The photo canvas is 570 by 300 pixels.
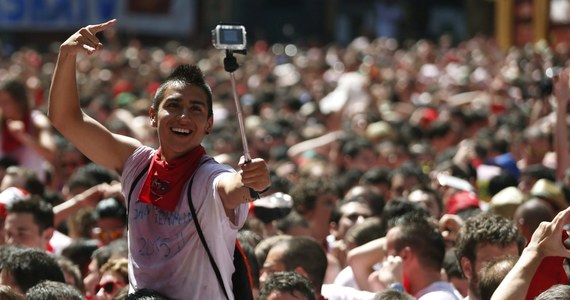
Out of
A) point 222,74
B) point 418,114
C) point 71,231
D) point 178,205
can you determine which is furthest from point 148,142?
point 222,74

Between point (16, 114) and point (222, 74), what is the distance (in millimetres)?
12163

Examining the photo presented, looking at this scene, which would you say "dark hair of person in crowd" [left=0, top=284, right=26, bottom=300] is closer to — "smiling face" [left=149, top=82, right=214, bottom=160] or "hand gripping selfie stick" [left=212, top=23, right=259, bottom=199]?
"smiling face" [left=149, top=82, right=214, bottom=160]

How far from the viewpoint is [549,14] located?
86.5 feet

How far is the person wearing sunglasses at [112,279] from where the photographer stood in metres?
5.97

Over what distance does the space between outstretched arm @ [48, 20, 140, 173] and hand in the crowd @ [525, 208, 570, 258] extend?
58.3 inches

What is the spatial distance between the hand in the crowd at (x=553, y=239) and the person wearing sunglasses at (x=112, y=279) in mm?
1990

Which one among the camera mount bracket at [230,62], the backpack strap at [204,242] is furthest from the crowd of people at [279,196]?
the camera mount bracket at [230,62]

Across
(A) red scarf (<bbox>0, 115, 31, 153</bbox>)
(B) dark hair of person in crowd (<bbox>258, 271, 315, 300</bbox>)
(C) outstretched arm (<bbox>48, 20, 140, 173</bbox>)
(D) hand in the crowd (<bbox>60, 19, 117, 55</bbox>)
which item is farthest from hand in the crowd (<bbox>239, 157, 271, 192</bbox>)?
(A) red scarf (<bbox>0, 115, 31, 153</bbox>)

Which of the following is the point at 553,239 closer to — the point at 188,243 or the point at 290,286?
the point at 290,286

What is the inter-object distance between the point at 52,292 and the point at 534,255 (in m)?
1.80

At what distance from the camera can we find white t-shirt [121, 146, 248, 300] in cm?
450

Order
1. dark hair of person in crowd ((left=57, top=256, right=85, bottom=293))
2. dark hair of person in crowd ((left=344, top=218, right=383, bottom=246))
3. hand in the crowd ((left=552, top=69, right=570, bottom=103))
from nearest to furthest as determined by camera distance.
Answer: dark hair of person in crowd ((left=57, top=256, right=85, bottom=293)), dark hair of person in crowd ((left=344, top=218, right=383, bottom=246)), hand in the crowd ((left=552, top=69, right=570, bottom=103))

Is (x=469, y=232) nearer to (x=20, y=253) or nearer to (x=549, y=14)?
(x=20, y=253)

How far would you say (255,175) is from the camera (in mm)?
4262
